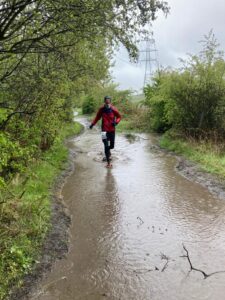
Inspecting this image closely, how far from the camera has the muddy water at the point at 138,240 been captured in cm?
518

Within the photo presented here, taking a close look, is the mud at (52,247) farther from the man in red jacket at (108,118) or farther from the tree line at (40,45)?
the man in red jacket at (108,118)

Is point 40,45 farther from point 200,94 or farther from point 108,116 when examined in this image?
point 200,94

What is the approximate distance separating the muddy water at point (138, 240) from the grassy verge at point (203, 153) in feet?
3.89

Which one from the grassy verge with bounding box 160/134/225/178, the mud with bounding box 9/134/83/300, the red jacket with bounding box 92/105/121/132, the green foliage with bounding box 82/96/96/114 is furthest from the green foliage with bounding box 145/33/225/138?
the green foliage with bounding box 82/96/96/114

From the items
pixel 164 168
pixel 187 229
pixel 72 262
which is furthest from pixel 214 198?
pixel 72 262

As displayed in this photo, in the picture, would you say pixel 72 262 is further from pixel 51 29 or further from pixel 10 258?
pixel 51 29

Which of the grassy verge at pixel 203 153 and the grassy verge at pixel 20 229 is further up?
the grassy verge at pixel 20 229

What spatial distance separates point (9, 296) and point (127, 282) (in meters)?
1.59

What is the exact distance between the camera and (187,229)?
283 inches

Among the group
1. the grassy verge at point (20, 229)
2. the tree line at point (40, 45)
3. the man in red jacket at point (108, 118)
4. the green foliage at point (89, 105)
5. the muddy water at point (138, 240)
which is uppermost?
the tree line at point (40, 45)

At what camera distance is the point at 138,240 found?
672 cm

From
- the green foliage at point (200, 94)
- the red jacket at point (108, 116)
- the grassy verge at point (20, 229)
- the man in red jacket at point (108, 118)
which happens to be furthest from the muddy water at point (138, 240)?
the green foliage at point (200, 94)

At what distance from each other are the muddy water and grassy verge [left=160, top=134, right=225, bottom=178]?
1.19 meters

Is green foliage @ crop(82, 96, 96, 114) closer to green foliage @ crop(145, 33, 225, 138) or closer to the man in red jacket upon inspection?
green foliage @ crop(145, 33, 225, 138)
